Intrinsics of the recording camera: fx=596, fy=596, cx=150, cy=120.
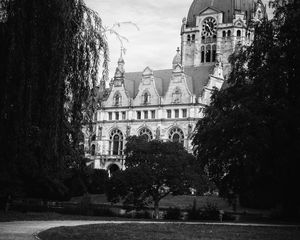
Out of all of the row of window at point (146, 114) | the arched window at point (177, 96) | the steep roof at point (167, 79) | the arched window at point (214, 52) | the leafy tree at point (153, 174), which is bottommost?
the leafy tree at point (153, 174)

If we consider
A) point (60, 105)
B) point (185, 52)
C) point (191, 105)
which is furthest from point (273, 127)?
point (185, 52)

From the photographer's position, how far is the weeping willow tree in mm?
11602

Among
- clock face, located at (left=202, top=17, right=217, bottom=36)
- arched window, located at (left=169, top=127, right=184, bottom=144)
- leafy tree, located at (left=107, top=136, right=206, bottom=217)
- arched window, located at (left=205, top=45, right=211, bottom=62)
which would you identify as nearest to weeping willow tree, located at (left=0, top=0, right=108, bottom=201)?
leafy tree, located at (left=107, top=136, right=206, bottom=217)

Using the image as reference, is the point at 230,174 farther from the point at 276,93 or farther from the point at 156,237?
the point at 156,237

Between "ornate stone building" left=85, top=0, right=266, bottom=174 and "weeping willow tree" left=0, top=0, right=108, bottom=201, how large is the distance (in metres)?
64.5

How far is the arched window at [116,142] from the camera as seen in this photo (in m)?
90.9

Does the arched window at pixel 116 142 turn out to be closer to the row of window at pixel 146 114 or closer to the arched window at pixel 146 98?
the row of window at pixel 146 114

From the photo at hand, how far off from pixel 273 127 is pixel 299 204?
7.70 meters

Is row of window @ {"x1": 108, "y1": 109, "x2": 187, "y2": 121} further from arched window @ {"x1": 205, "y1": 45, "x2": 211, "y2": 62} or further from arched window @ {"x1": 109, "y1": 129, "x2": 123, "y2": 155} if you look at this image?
arched window @ {"x1": 205, "y1": 45, "x2": 211, "y2": 62}

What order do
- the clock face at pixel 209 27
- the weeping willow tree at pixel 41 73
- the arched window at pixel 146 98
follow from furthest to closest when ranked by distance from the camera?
1. the clock face at pixel 209 27
2. the arched window at pixel 146 98
3. the weeping willow tree at pixel 41 73

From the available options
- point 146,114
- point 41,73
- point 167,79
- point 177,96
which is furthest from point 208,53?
point 41,73

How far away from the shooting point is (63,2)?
11953 mm

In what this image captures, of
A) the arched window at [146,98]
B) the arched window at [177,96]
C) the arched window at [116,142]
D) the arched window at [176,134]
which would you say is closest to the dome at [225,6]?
the arched window at [177,96]

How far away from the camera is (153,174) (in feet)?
148
